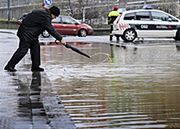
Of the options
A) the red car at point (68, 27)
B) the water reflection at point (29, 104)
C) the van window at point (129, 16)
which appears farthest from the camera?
the red car at point (68, 27)

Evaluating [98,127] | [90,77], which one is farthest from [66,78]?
[98,127]

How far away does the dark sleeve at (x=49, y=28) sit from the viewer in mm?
11562

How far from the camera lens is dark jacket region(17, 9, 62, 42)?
1163 cm

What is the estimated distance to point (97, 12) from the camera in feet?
180

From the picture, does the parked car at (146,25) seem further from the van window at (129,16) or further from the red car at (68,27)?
the red car at (68,27)

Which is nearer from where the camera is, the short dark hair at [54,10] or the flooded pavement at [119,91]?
the flooded pavement at [119,91]

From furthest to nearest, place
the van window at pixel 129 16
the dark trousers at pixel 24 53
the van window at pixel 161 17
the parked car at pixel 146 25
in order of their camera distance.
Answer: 1. the van window at pixel 161 17
2. the van window at pixel 129 16
3. the parked car at pixel 146 25
4. the dark trousers at pixel 24 53

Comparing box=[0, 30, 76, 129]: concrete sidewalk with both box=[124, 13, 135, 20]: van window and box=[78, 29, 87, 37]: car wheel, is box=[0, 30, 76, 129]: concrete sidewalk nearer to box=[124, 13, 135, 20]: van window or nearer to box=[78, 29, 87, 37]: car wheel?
box=[124, 13, 135, 20]: van window

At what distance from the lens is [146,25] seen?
86.3ft

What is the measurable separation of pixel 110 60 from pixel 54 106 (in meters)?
7.40

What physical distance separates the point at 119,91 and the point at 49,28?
3.08 metres

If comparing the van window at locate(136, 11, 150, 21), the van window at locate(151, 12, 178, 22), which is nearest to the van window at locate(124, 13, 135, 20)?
the van window at locate(136, 11, 150, 21)

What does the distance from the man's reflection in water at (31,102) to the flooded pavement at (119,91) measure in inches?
13.5

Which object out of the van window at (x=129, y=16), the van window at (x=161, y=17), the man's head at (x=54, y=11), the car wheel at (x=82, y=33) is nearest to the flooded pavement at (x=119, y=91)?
→ the man's head at (x=54, y=11)
